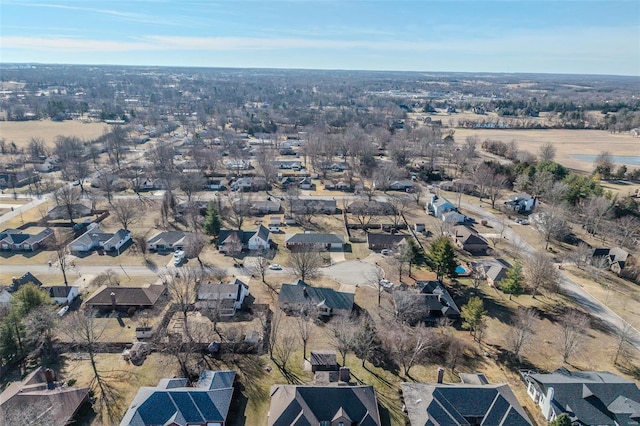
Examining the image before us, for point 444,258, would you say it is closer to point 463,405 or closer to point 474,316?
point 474,316

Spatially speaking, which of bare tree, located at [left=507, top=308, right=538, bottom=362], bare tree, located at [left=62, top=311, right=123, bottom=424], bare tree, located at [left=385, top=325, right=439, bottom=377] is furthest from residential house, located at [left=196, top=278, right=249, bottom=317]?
bare tree, located at [left=507, top=308, right=538, bottom=362]

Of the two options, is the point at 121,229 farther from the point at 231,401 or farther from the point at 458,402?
the point at 458,402

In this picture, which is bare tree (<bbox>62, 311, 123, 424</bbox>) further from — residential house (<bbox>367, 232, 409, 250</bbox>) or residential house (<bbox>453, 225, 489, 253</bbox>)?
residential house (<bbox>453, 225, 489, 253</bbox>)

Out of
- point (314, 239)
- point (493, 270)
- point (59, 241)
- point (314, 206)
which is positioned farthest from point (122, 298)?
point (493, 270)

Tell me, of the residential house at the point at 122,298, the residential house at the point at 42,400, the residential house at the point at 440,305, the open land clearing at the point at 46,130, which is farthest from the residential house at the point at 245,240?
the open land clearing at the point at 46,130

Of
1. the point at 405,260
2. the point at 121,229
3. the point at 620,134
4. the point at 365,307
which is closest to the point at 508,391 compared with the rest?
the point at 365,307

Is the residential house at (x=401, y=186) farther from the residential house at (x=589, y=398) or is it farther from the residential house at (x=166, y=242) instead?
the residential house at (x=589, y=398)
